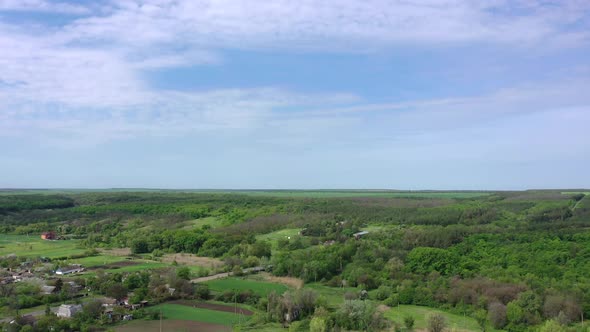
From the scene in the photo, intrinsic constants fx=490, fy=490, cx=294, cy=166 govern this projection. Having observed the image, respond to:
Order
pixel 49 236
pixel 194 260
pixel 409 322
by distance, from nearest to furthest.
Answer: pixel 409 322, pixel 194 260, pixel 49 236

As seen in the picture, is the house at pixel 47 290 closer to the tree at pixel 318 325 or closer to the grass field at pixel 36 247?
the tree at pixel 318 325

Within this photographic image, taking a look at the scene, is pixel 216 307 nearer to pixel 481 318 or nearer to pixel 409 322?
pixel 409 322

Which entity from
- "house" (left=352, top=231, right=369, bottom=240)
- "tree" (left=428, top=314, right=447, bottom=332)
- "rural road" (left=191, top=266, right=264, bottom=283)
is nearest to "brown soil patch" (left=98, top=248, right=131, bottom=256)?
"rural road" (left=191, top=266, right=264, bottom=283)

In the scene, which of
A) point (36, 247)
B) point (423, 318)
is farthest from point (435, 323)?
point (36, 247)

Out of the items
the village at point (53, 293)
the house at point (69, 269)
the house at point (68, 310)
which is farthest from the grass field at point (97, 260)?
the house at point (68, 310)

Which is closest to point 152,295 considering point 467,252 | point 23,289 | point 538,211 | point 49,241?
point 23,289

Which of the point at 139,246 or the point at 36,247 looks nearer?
the point at 139,246

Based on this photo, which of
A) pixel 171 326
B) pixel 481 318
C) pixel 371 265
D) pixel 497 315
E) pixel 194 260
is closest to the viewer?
pixel 171 326
